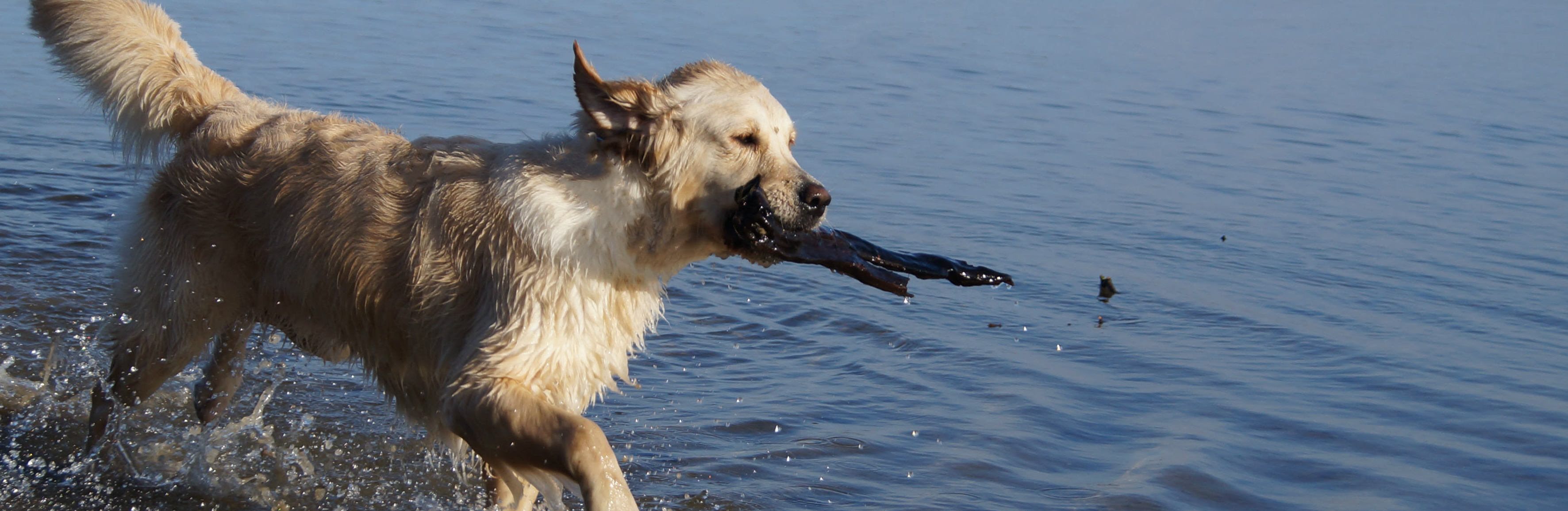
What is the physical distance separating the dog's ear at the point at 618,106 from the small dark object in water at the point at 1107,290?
17.5 ft

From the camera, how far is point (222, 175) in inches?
197

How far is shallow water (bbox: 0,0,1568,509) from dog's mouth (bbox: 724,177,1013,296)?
1518 mm

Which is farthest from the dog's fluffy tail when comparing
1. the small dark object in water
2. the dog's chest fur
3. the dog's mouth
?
the small dark object in water

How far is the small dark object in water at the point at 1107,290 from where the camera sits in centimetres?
891

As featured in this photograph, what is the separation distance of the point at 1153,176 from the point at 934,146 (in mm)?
2149

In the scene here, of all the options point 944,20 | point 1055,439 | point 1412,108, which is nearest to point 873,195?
point 1055,439

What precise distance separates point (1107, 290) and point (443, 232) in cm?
553

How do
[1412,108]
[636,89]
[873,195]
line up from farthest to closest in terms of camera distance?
[1412,108] → [873,195] → [636,89]

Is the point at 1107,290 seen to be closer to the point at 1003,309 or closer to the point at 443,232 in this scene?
the point at 1003,309

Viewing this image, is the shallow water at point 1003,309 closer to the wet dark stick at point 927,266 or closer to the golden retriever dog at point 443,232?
the golden retriever dog at point 443,232

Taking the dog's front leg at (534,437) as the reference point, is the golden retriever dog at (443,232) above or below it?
above

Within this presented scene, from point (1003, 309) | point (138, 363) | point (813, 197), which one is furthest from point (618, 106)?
point (1003, 309)

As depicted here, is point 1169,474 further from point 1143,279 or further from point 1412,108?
point 1412,108

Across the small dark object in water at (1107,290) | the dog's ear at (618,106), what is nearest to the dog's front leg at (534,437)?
the dog's ear at (618,106)
